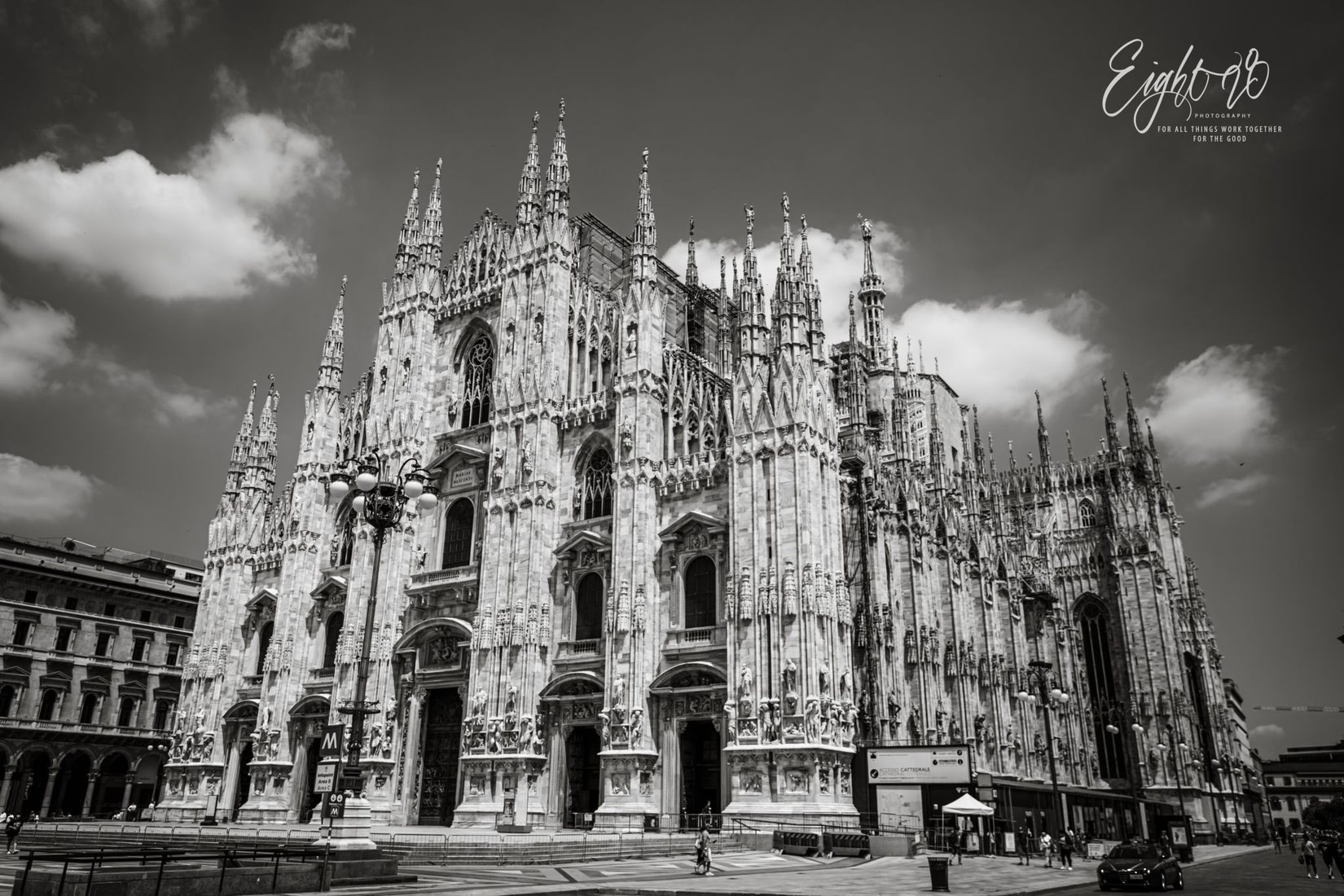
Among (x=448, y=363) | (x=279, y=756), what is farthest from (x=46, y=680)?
(x=448, y=363)

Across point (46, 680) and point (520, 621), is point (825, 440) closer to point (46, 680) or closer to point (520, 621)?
point (520, 621)

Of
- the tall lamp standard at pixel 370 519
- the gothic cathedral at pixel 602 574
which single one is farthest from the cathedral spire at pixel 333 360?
the tall lamp standard at pixel 370 519

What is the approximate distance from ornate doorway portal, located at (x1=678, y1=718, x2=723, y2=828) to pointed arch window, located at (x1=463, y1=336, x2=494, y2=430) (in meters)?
18.0

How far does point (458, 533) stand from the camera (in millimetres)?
44594

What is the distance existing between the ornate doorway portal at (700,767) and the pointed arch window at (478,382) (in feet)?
59.0

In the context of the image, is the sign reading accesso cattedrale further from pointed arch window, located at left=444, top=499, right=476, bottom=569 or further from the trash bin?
pointed arch window, located at left=444, top=499, right=476, bottom=569

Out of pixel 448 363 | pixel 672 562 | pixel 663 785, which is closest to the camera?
pixel 663 785

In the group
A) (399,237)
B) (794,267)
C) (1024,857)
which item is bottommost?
(1024,857)

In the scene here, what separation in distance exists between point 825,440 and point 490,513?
14.5 meters

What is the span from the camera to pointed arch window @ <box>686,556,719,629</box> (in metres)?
36.6

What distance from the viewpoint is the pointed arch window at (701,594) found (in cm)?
3659

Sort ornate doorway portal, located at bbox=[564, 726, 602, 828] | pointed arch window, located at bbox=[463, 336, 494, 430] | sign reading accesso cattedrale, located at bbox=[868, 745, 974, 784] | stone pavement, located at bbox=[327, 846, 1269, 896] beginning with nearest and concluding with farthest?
stone pavement, located at bbox=[327, 846, 1269, 896] < sign reading accesso cattedrale, located at bbox=[868, 745, 974, 784] < ornate doorway portal, located at bbox=[564, 726, 602, 828] < pointed arch window, located at bbox=[463, 336, 494, 430]

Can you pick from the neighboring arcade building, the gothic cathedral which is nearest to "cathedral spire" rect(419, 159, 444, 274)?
the gothic cathedral

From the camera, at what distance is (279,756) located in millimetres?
43719
